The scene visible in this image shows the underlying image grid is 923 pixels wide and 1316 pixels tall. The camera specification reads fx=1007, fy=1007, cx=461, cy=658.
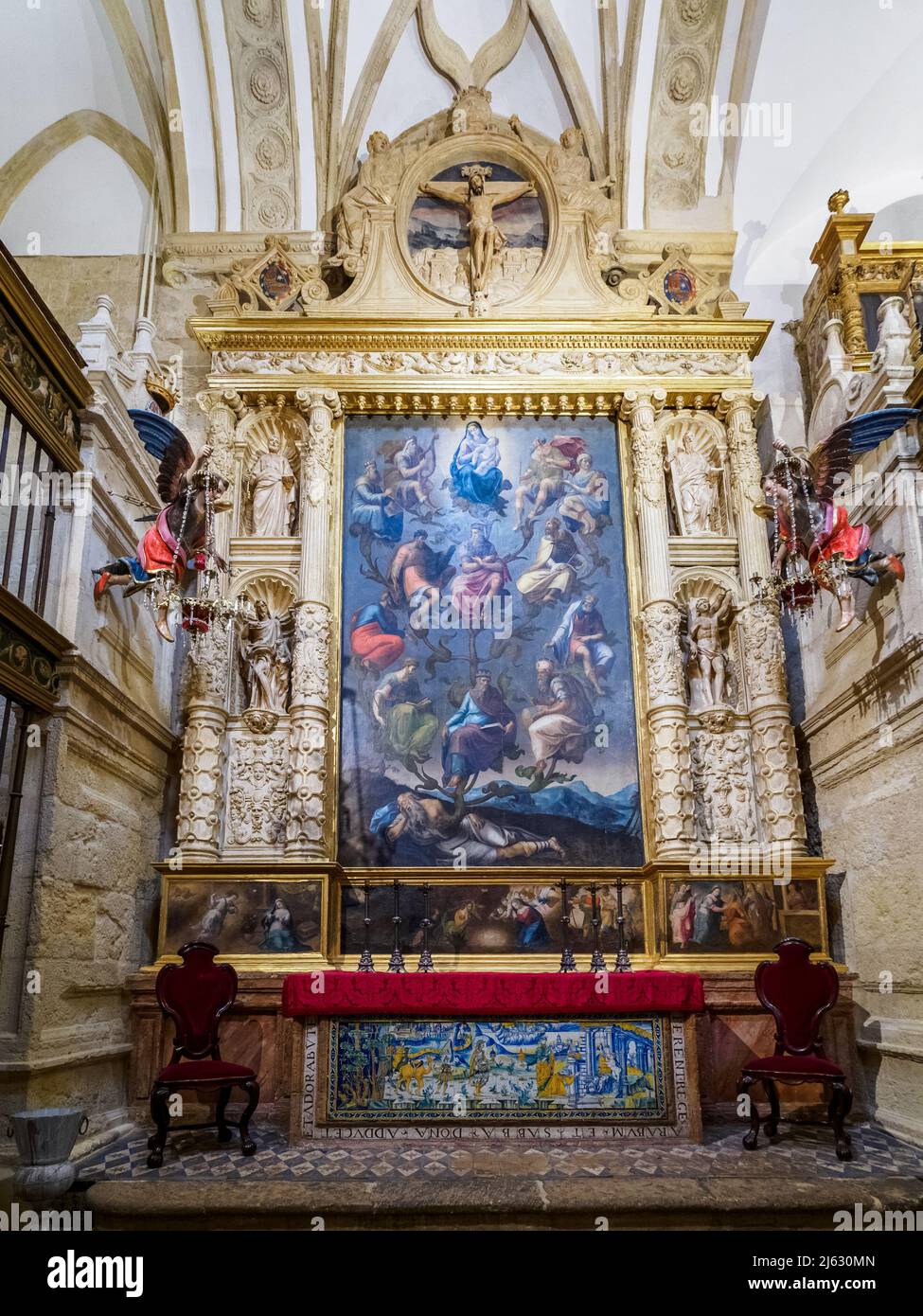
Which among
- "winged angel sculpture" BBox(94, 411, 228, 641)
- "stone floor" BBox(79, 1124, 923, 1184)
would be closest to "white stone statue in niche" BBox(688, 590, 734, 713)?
"stone floor" BBox(79, 1124, 923, 1184)

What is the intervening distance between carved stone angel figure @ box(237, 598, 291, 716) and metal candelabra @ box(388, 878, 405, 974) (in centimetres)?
189

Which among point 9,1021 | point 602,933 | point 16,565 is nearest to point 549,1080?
point 602,933

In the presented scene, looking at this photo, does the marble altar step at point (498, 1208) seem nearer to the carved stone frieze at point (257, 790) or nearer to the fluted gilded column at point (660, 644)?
the fluted gilded column at point (660, 644)

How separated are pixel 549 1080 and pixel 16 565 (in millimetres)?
4763

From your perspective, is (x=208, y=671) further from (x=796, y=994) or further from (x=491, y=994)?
(x=796, y=994)

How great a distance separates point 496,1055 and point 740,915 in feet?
8.10

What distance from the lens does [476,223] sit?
32.7ft

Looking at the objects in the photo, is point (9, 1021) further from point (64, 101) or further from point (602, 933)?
point (64, 101)

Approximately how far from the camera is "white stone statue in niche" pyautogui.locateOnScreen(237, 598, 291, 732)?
8641 millimetres

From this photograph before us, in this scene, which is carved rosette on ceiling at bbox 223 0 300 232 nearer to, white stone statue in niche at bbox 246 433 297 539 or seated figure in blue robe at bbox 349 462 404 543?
white stone statue in niche at bbox 246 433 297 539

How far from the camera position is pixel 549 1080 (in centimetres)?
635

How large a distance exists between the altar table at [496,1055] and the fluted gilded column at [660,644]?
198cm

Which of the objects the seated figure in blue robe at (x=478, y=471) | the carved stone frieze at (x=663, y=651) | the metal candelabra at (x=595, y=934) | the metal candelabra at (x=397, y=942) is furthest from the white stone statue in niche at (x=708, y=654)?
the metal candelabra at (x=397, y=942)

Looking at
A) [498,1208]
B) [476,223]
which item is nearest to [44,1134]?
[498,1208]
